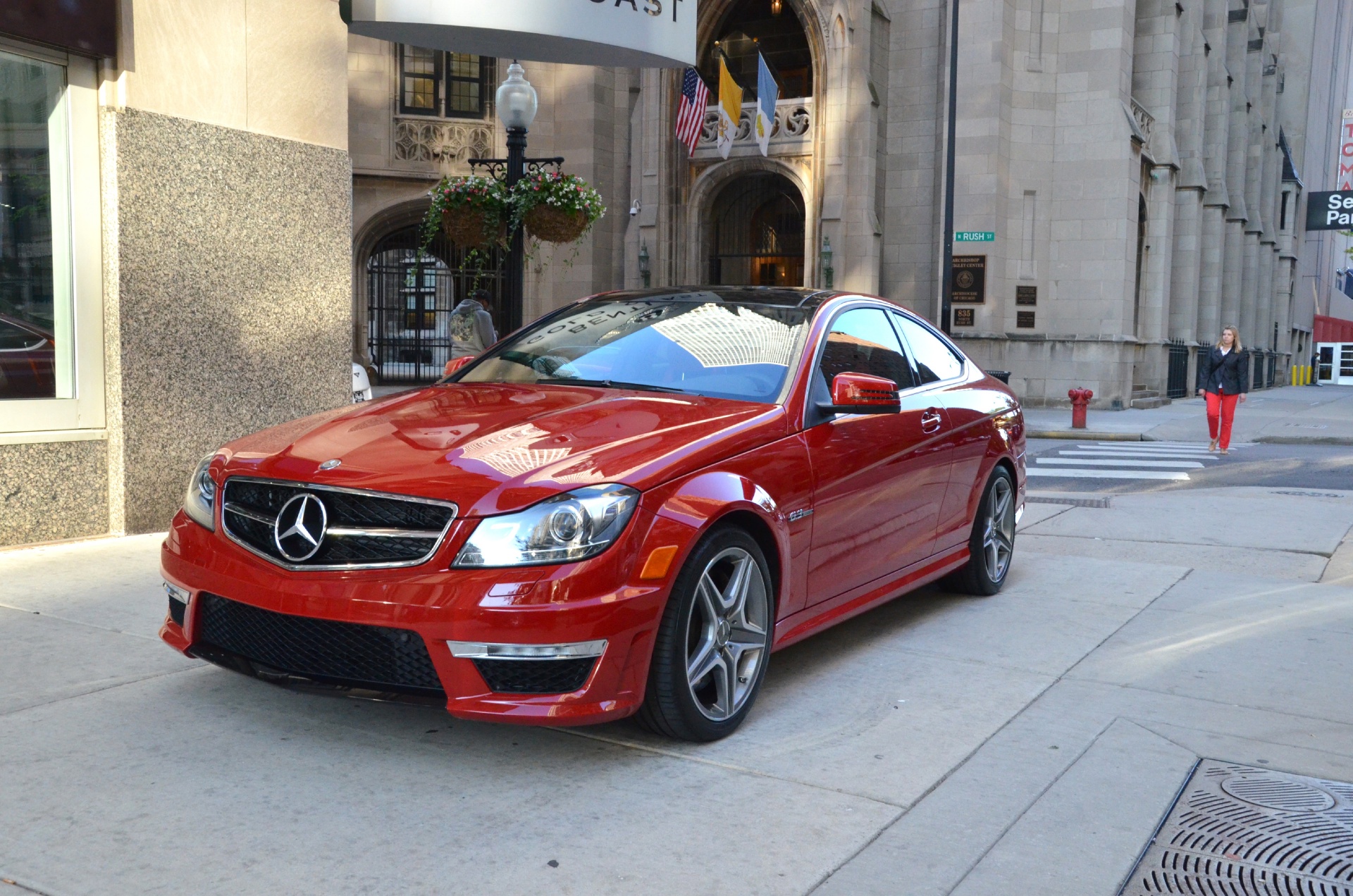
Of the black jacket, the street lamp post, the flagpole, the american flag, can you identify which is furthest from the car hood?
the american flag

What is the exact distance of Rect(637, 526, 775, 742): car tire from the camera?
403 centimetres

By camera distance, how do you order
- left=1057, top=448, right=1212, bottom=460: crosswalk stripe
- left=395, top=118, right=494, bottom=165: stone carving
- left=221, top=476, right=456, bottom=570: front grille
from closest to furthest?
left=221, top=476, right=456, bottom=570: front grille → left=1057, top=448, right=1212, bottom=460: crosswalk stripe → left=395, top=118, right=494, bottom=165: stone carving

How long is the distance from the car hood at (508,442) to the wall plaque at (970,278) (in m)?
24.1

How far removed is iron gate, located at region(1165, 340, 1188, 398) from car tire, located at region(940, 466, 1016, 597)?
27.2 metres

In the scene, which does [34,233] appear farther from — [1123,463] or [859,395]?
[1123,463]

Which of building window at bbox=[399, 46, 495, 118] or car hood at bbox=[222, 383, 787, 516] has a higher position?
building window at bbox=[399, 46, 495, 118]

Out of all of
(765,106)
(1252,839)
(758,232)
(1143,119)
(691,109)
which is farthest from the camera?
(758,232)

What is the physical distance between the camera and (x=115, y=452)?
25.5 ft

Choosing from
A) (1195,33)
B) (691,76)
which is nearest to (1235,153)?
(1195,33)

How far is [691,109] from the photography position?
84.6 feet

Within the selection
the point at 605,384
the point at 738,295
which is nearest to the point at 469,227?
the point at 738,295

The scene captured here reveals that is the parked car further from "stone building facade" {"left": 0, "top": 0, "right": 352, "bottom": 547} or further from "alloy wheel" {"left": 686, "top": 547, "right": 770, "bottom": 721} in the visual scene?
"alloy wheel" {"left": 686, "top": 547, "right": 770, "bottom": 721}

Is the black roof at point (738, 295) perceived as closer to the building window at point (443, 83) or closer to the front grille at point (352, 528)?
the front grille at point (352, 528)

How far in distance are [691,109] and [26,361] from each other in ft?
64.9
